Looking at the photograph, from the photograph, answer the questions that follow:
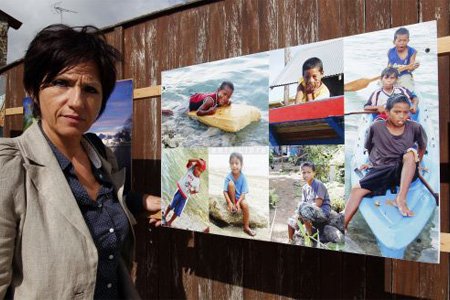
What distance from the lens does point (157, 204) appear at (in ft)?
6.46

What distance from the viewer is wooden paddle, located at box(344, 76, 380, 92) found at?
4.52ft

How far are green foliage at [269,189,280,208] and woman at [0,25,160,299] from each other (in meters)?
0.62

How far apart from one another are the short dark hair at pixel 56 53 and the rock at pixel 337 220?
1.06 meters

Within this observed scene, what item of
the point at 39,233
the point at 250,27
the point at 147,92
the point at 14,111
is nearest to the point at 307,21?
the point at 250,27

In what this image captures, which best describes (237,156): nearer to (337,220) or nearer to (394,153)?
(337,220)

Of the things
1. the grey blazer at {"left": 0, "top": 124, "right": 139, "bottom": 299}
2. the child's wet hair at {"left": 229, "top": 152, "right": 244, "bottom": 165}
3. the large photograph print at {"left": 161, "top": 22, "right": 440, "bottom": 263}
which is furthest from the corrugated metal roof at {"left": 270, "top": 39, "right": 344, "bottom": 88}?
the grey blazer at {"left": 0, "top": 124, "right": 139, "bottom": 299}

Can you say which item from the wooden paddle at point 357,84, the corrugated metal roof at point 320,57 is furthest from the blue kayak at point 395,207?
the corrugated metal roof at point 320,57

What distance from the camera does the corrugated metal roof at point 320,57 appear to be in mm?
1449

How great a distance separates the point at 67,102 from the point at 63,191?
1.03 ft

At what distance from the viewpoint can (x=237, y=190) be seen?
1738mm

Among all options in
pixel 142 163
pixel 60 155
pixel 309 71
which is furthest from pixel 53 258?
pixel 142 163

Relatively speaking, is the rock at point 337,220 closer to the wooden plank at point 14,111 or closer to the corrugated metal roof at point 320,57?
the corrugated metal roof at point 320,57

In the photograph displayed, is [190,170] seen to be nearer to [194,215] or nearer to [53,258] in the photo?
[194,215]

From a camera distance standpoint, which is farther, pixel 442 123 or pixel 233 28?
pixel 233 28
